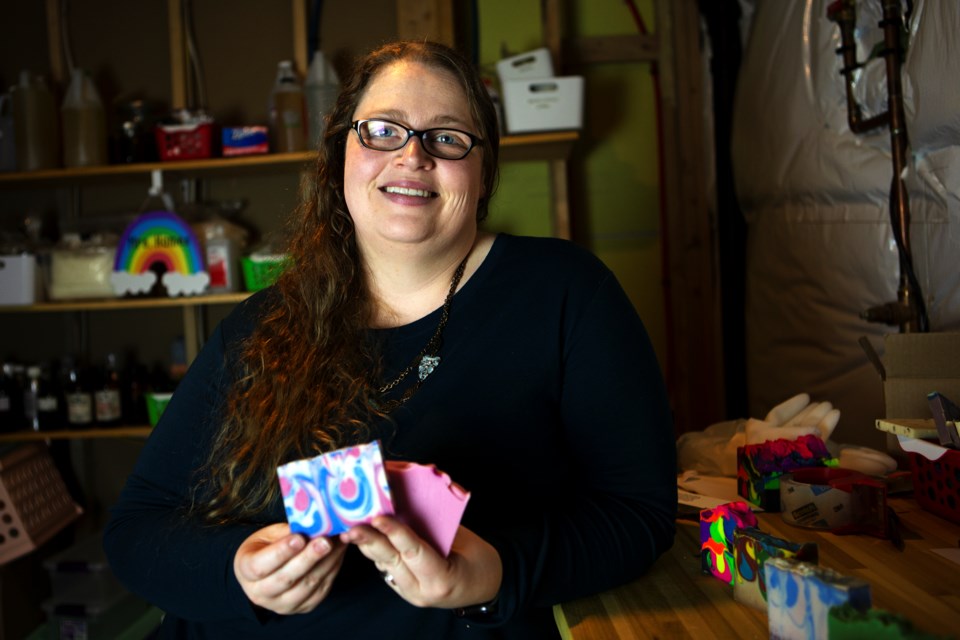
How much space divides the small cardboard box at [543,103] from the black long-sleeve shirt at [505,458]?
1.41 m

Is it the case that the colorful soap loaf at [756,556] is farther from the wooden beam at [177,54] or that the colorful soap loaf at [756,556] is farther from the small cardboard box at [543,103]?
the wooden beam at [177,54]

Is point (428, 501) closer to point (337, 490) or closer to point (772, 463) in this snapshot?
point (337, 490)

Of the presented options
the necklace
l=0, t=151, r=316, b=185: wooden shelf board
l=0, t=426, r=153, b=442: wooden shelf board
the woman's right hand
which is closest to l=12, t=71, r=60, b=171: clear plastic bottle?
l=0, t=151, r=316, b=185: wooden shelf board

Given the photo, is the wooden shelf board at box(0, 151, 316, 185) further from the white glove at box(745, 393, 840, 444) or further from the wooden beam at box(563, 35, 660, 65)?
the white glove at box(745, 393, 840, 444)

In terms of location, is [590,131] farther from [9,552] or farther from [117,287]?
[9,552]

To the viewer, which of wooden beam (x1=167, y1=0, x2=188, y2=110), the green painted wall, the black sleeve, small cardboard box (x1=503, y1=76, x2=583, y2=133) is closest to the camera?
the black sleeve

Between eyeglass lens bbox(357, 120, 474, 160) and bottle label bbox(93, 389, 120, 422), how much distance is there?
6.30ft

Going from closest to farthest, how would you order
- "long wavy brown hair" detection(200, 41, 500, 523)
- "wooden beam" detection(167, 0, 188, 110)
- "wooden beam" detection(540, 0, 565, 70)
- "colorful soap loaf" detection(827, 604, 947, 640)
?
"colorful soap loaf" detection(827, 604, 947, 640), "long wavy brown hair" detection(200, 41, 500, 523), "wooden beam" detection(540, 0, 565, 70), "wooden beam" detection(167, 0, 188, 110)

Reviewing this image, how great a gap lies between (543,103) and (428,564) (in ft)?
6.39

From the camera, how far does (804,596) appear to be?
70 centimetres

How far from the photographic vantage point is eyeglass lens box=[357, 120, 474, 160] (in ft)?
3.58

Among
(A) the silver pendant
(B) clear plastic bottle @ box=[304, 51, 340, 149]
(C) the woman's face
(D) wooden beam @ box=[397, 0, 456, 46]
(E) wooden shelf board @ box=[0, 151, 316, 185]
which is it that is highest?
(D) wooden beam @ box=[397, 0, 456, 46]

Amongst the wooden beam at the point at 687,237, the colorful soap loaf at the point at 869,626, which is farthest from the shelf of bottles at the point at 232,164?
the colorful soap loaf at the point at 869,626

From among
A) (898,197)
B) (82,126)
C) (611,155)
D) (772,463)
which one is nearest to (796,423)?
(772,463)
